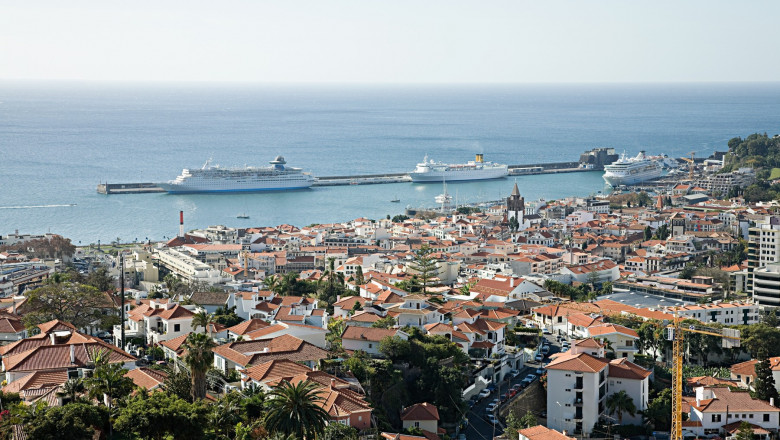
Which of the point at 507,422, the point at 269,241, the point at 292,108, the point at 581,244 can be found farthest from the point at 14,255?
the point at 292,108

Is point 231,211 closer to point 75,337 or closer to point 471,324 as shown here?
point 471,324

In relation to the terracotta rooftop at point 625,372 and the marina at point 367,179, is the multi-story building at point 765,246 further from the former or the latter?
the marina at point 367,179

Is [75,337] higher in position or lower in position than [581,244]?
higher

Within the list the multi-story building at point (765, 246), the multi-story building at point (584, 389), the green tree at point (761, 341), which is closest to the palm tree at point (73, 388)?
the multi-story building at point (584, 389)

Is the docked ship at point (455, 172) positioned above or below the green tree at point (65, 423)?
below

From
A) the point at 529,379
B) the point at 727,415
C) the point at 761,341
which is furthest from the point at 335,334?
the point at 761,341

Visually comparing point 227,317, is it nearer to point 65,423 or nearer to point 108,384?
point 108,384
